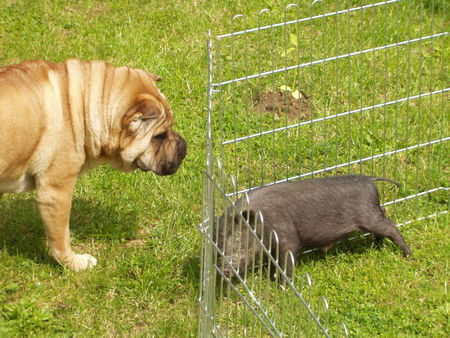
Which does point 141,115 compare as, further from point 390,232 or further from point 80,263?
point 390,232

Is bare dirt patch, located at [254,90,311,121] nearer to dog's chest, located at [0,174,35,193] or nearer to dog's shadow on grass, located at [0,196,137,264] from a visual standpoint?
dog's shadow on grass, located at [0,196,137,264]

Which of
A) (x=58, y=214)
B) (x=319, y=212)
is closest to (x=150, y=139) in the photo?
(x=58, y=214)

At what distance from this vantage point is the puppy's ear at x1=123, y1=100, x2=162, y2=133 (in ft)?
13.6

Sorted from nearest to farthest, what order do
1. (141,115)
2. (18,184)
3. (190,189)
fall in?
(141,115) → (18,184) → (190,189)

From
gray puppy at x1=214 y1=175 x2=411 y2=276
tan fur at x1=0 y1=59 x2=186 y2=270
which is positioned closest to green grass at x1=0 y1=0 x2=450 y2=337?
gray puppy at x1=214 y1=175 x2=411 y2=276

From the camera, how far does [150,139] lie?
4.32 meters

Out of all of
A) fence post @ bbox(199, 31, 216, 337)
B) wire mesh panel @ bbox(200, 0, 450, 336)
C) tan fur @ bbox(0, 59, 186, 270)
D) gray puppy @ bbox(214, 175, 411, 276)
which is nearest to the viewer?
fence post @ bbox(199, 31, 216, 337)

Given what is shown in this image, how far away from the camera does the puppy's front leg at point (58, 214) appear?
4238 mm

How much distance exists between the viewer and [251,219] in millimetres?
4301

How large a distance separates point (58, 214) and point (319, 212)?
1.45 m

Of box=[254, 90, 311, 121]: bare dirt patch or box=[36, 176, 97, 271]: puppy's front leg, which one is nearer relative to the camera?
box=[36, 176, 97, 271]: puppy's front leg

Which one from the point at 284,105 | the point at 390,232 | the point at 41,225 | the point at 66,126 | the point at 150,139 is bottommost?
the point at 41,225

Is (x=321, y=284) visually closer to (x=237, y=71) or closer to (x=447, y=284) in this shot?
(x=447, y=284)

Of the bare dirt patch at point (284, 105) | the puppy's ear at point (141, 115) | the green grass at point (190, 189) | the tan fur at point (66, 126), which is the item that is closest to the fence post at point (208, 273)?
the green grass at point (190, 189)
